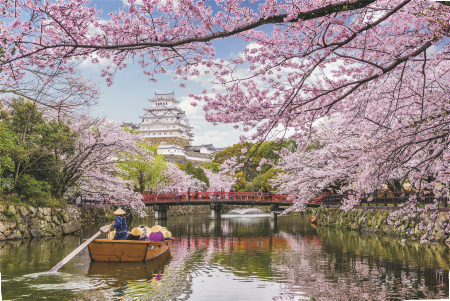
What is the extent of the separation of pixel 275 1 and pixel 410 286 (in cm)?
595

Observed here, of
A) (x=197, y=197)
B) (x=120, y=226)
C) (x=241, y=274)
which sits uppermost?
(x=197, y=197)

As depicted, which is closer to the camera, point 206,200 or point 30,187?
point 30,187

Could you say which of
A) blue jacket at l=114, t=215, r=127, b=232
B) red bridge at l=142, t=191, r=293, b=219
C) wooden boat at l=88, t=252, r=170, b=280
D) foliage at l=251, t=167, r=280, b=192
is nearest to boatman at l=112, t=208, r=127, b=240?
blue jacket at l=114, t=215, r=127, b=232

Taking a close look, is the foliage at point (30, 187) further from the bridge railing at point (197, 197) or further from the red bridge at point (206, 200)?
the bridge railing at point (197, 197)

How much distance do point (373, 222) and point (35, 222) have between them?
14759 millimetres

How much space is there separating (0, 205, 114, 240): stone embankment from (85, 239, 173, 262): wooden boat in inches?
211

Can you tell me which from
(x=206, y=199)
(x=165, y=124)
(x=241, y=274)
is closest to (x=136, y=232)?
(x=241, y=274)

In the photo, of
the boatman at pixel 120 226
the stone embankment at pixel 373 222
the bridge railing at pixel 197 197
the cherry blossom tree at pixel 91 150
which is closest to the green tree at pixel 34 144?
the cherry blossom tree at pixel 91 150

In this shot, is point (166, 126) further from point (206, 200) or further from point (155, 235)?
point (155, 235)

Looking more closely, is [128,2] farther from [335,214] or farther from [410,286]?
[335,214]

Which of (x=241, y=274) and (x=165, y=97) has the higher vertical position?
(x=165, y=97)

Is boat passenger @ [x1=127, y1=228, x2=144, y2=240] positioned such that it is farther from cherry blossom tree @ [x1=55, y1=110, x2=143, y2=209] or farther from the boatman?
cherry blossom tree @ [x1=55, y1=110, x2=143, y2=209]

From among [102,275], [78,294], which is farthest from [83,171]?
[78,294]

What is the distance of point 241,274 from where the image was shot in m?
8.50
